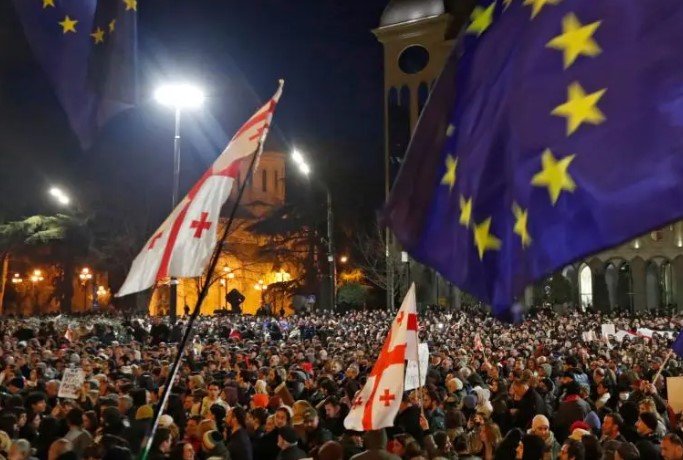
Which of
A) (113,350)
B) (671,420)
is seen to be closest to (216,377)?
(113,350)

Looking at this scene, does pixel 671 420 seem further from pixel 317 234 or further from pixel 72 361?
pixel 317 234

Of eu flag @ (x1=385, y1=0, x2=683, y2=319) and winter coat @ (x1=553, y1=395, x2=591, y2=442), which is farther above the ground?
eu flag @ (x1=385, y1=0, x2=683, y2=319)

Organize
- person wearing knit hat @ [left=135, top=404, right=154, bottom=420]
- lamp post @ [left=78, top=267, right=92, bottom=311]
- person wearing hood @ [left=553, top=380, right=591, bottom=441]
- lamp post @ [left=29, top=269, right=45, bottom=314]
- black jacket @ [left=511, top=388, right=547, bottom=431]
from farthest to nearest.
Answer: lamp post @ [left=29, top=269, right=45, bottom=314]
lamp post @ [left=78, top=267, right=92, bottom=311]
black jacket @ [left=511, top=388, right=547, bottom=431]
person wearing hood @ [left=553, top=380, right=591, bottom=441]
person wearing knit hat @ [left=135, top=404, right=154, bottom=420]

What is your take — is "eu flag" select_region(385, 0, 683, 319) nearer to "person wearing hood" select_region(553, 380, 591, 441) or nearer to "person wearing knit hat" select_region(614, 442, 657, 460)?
"person wearing knit hat" select_region(614, 442, 657, 460)

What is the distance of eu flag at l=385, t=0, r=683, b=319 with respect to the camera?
3.39 m

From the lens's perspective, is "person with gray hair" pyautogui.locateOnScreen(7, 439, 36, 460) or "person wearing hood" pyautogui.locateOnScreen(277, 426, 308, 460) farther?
"person wearing hood" pyautogui.locateOnScreen(277, 426, 308, 460)

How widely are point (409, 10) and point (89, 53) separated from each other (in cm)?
5540

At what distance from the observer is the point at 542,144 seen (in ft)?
12.5

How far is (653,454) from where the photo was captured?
7.16 m

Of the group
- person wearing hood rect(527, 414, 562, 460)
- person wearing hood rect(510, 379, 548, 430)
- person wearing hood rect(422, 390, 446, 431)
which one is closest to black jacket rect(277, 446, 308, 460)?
person wearing hood rect(527, 414, 562, 460)

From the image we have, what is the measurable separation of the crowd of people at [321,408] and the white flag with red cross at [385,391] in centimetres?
19

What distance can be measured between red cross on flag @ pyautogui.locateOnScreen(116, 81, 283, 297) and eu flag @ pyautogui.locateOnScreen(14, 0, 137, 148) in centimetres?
157

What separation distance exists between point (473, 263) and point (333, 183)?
61.1 m

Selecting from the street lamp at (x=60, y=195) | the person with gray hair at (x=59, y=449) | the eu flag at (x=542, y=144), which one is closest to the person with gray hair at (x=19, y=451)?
the person with gray hair at (x=59, y=449)
